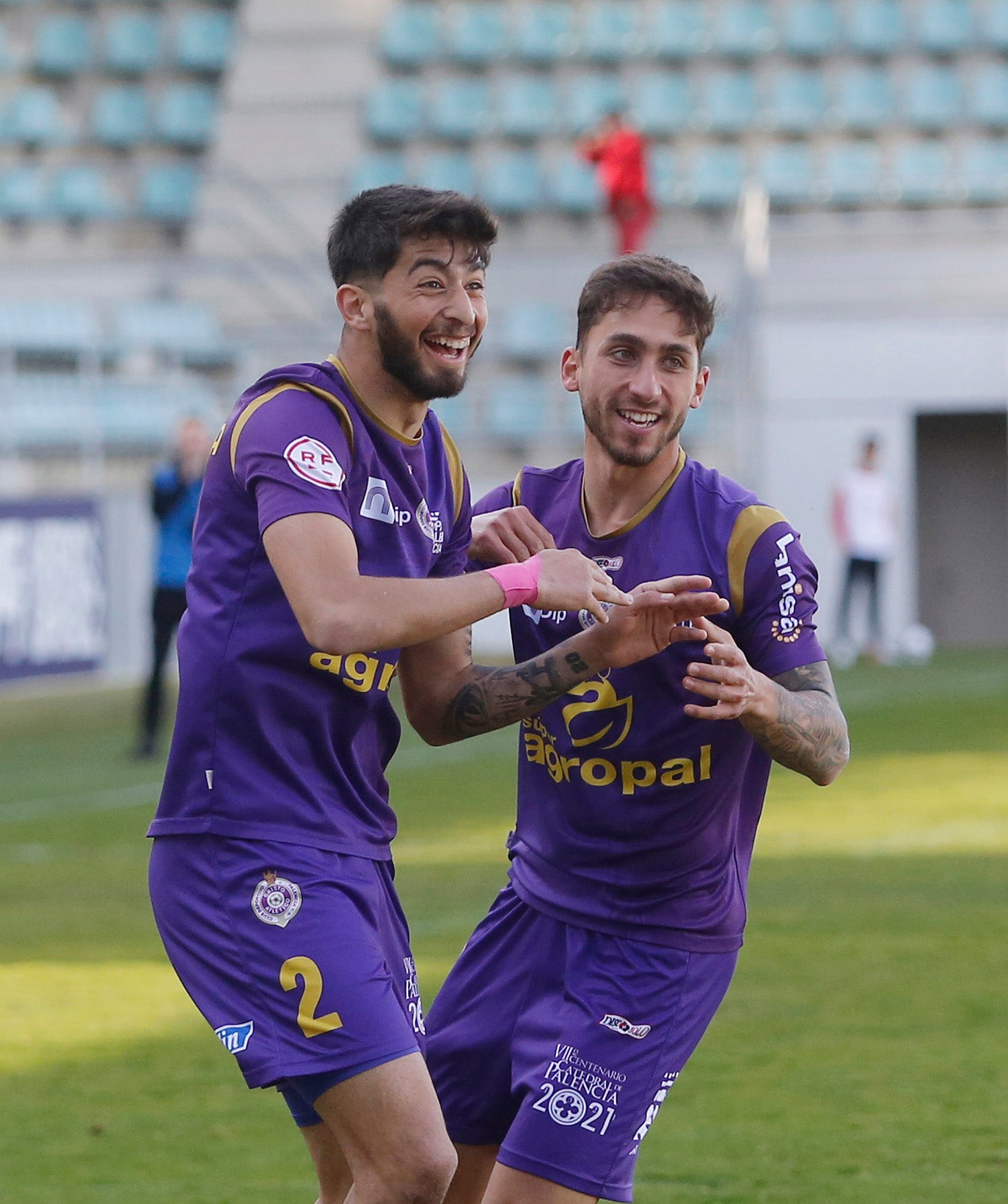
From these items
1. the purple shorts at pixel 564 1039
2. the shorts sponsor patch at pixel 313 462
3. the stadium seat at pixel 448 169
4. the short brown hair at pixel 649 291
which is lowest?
the purple shorts at pixel 564 1039

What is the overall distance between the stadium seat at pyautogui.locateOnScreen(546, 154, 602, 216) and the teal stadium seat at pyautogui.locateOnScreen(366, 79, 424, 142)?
6.28 ft

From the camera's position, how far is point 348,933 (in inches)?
129

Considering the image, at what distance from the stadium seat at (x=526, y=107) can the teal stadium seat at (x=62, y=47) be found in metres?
5.49

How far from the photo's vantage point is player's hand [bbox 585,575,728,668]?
336 centimetres

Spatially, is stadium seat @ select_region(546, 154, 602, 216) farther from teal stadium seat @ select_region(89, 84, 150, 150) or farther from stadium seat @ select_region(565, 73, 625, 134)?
teal stadium seat @ select_region(89, 84, 150, 150)

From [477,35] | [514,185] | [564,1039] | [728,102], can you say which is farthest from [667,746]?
[477,35]

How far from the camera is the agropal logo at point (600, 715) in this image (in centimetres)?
369

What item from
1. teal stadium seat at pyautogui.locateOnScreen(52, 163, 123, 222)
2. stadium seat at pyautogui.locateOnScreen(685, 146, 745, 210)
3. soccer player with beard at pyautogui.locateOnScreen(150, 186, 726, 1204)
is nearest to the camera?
soccer player with beard at pyautogui.locateOnScreen(150, 186, 726, 1204)

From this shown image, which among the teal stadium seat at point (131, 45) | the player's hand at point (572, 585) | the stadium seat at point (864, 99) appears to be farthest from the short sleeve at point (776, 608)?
the teal stadium seat at point (131, 45)

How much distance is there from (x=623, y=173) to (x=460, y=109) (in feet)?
17.8

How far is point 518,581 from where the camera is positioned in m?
3.26

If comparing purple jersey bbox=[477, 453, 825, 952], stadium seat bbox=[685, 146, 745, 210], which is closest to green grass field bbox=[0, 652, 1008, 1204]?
purple jersey bbox=[477, 453, 825, 952]

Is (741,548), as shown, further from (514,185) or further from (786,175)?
(786,175)

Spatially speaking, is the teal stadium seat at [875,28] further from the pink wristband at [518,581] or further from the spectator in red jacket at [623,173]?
the pink wristband at [518,581]
